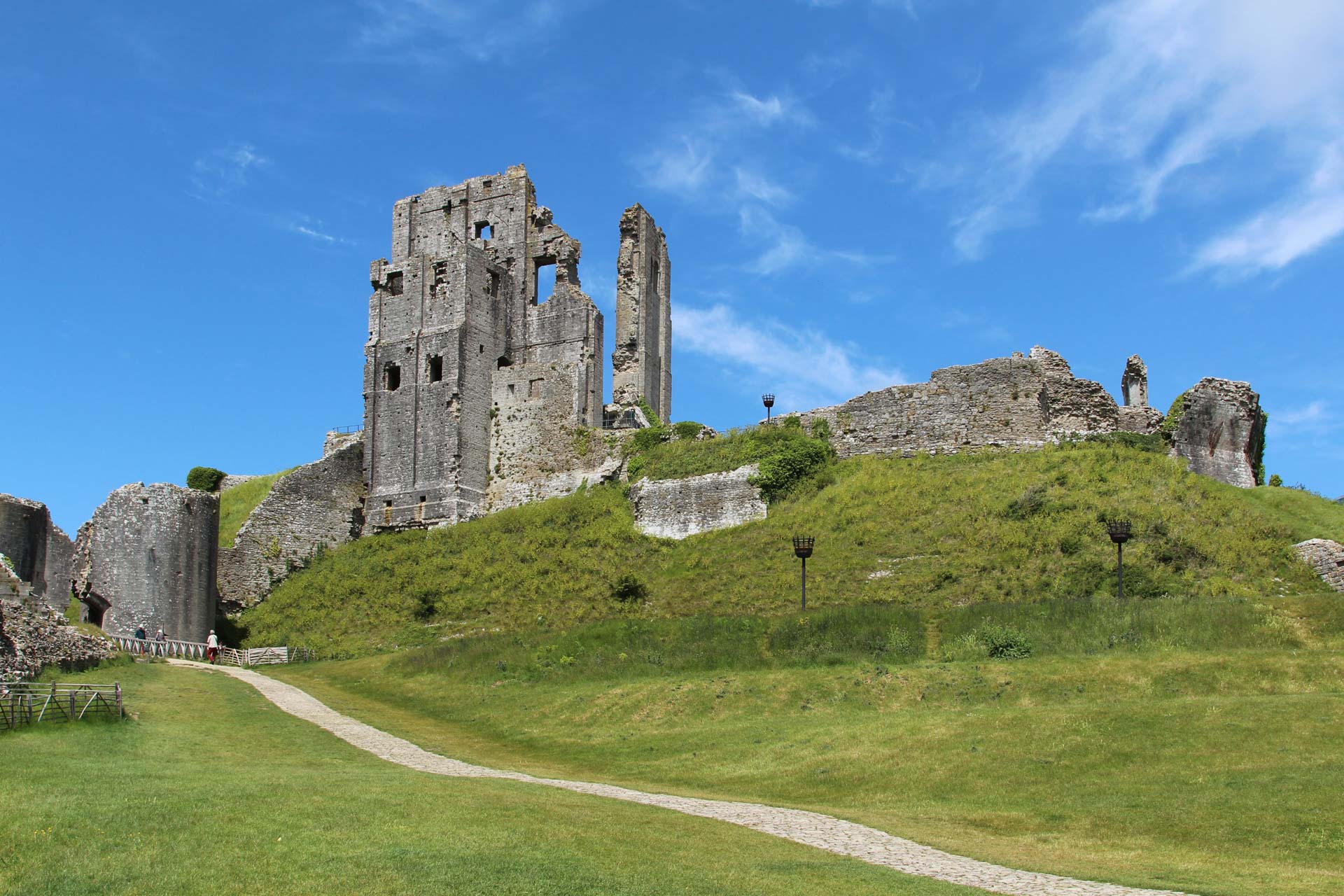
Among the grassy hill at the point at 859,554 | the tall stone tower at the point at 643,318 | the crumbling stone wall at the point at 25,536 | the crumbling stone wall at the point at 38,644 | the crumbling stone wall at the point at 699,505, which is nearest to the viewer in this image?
the crumbling stone wall at the point at 38,644

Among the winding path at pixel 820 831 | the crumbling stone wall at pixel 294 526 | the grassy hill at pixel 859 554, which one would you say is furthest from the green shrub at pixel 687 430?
the winding path at pixel 820 831

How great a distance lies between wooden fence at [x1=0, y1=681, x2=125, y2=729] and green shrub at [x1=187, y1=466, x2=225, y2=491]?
36991 mm

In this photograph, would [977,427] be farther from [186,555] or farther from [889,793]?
[186,555]

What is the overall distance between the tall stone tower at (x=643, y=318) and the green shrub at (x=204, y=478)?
19892mm

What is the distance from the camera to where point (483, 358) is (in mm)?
47594

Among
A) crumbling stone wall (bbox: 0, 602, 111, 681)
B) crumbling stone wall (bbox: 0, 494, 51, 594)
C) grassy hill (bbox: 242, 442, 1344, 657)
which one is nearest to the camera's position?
crumbling stone wall (bbox: 0, 602, 111, 681)

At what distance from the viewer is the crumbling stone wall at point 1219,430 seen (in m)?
34.1

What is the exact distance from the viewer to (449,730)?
23391mm

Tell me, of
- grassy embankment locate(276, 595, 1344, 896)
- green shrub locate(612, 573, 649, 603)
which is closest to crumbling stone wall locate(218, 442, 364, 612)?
grassy embankment locate(276, 595, 1344, 896)

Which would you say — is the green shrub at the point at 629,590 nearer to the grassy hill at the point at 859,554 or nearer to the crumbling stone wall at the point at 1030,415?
the grassy hill at the point at 859,554

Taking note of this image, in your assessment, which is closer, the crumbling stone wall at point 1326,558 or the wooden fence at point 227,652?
the crumbling stone wall at point 1326,558

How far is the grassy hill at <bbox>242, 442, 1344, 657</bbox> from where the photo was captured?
27859 mm

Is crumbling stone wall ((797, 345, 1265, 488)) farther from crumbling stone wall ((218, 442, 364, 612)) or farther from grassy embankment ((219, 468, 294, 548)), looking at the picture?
grassy embankment ((219, 468, 294, 548))

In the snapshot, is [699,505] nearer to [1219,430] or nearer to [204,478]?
[1219,430]
